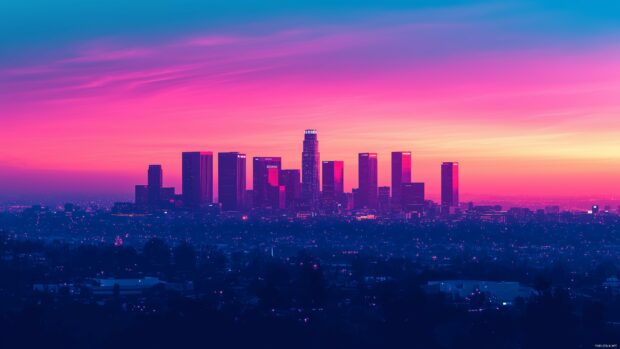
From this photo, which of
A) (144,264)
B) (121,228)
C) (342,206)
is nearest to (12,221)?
(121,228)

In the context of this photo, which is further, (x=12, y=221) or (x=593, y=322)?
(x=12, y=221)

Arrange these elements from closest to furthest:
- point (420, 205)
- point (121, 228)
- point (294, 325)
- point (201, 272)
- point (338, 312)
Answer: point (294, 325) < point (338, 312) < point (201, 272) < point (121, 228) < point (420, 205)

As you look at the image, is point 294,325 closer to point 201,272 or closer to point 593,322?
point 593,322
